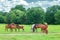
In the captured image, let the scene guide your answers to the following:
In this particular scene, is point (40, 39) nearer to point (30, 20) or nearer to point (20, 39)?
point (20, 39)

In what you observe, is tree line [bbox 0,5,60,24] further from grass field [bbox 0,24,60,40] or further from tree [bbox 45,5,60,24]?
grass field [bbox 0,24,60,40]

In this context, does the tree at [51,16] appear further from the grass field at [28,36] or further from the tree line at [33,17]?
the grass field at [28,36]

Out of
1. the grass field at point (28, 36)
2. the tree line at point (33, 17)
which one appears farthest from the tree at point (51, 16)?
the grass field at point (28, 36)

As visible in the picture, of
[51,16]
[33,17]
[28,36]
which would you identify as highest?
[28,36]

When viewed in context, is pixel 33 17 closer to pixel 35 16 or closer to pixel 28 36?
pixel 35 16

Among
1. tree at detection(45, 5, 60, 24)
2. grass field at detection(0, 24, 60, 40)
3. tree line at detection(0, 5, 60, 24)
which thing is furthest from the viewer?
tree at detection(45, 5, 60, 24)

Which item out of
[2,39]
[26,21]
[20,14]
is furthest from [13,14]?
[2,39]

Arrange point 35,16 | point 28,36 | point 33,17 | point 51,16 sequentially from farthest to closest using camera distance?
point 51,16, point 35,16, point 33,17, point 28,36

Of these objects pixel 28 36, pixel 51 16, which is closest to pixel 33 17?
pixel 51 16

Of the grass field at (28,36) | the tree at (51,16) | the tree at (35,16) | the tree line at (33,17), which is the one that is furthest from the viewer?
the tree at (51,16)

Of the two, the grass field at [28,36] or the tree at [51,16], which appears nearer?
the grass field at [28,36]

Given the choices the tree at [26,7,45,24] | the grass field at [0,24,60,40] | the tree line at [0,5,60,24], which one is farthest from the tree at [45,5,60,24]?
the grass field at [0,24,60,40]

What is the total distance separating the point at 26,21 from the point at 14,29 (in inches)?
2157

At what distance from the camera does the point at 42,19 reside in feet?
328
